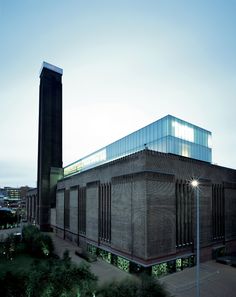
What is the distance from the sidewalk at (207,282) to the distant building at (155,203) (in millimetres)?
1819

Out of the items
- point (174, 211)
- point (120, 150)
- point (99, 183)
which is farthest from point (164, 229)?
point (120, 150)

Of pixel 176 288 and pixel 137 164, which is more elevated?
pixel 137 164

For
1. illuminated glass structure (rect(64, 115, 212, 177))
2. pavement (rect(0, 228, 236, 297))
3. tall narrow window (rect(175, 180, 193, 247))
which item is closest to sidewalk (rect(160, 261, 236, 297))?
pavement (rect(0, 228, 236, 297))

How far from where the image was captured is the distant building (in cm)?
2993

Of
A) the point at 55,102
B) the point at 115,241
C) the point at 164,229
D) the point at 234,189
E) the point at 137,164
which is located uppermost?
the point at 55,102

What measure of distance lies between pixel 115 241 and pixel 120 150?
24.1 meters

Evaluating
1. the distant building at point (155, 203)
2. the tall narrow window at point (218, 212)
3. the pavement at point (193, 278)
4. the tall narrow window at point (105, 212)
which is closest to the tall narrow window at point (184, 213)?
the distant building at point (155, 203)

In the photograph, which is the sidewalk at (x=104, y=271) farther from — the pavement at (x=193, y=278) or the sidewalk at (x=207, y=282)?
the sidewalk at (x=207, y=282)

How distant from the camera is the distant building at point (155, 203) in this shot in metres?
29.9

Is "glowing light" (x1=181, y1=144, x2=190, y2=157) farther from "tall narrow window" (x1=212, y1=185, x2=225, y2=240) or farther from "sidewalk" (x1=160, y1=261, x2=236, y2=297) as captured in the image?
"sidewalk" (x1=160, y1=261, x2=236, y2=297)

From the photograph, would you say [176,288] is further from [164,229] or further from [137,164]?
[137,164]

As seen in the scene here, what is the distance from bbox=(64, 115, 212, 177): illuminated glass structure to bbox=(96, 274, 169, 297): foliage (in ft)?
67.7

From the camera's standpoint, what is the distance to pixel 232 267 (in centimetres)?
3362

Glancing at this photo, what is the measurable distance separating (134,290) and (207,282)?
13.0m
